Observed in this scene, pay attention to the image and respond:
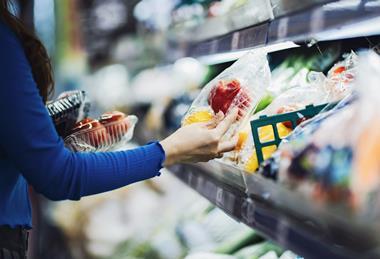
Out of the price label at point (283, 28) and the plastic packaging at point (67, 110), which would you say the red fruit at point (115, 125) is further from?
the price label at point (283, 28)

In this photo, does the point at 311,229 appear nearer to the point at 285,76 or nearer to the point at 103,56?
the point at 285,76

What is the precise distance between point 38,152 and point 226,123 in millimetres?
385

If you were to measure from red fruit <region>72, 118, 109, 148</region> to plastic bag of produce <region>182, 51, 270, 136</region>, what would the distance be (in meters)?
0.39

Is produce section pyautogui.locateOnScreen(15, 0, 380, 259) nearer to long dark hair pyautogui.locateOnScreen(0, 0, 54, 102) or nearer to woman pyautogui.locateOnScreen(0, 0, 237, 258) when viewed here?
woman pyautogui.locateOnScreen(0, 0, 237, 258)

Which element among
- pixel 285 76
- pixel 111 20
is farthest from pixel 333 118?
pixel 111 20

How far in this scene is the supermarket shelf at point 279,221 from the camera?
81 cm

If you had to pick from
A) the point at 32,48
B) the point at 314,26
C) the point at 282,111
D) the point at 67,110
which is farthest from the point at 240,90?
the point at 67,110

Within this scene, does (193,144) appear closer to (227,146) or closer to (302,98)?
(227,146)

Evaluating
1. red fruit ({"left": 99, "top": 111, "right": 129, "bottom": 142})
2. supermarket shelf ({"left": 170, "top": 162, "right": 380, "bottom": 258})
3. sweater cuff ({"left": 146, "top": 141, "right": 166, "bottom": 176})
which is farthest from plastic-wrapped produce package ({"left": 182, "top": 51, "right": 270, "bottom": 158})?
red fruit ({"left": 99, "top": 111, "right": 129, "bottom": 142})

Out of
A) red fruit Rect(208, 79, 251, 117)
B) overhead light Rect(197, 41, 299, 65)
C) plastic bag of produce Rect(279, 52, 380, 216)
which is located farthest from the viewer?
overhead light Rect(197, 41, 299, 65)

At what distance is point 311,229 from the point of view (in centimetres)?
96

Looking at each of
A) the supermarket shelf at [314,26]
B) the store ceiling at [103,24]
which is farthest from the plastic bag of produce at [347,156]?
the store ceiling at [103,24]

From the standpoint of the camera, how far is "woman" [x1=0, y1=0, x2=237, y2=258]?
3.33 ft

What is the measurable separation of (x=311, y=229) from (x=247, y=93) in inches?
18.8
